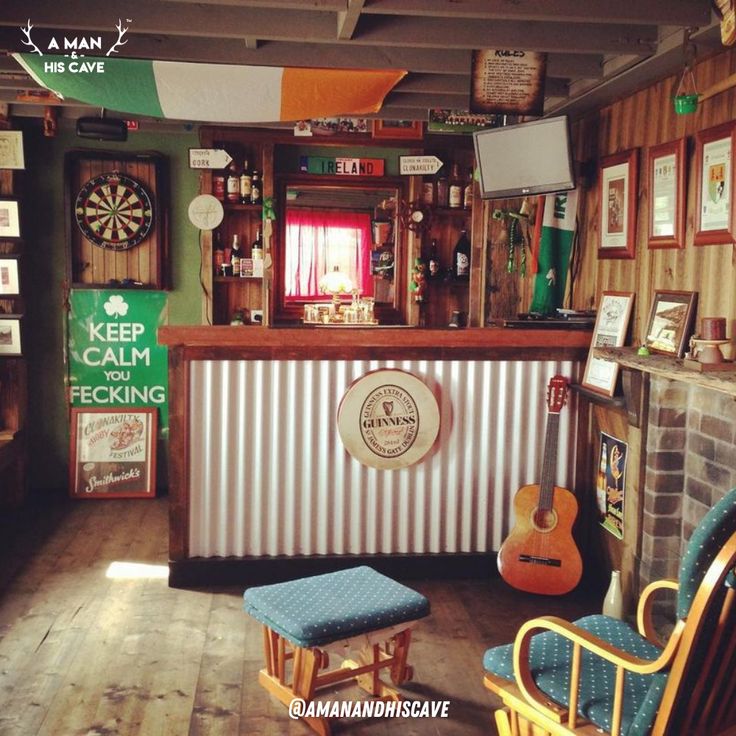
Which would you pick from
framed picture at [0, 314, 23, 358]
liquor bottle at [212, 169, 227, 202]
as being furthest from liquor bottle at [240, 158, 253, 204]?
framed picture at [0, 314, 23, 358]

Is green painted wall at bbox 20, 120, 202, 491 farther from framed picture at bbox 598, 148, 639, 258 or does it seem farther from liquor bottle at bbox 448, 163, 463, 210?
framed picture at bbox 598, 148, 639, 258

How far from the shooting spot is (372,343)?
4.13 m

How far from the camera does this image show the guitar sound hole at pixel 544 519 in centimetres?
408

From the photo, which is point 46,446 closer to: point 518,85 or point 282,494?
point 282,494

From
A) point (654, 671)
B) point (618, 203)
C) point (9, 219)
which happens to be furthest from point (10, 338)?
point (654, 671)

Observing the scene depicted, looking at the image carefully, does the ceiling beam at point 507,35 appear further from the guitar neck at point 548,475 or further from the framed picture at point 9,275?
the framed picture at point 9,275

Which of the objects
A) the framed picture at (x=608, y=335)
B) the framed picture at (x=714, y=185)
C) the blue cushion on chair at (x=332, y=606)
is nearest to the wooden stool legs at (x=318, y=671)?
the blue cushion on chair at (x=332, y=606)

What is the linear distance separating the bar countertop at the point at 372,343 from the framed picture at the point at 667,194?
0.66 m

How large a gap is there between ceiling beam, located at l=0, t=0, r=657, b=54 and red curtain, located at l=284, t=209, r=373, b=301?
3062mm

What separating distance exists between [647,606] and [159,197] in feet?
15.4

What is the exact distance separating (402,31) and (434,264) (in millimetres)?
2862

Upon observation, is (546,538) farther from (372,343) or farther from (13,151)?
(13,151)

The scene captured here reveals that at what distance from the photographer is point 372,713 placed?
118 inches

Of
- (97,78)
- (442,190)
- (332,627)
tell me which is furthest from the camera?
(442,190)
